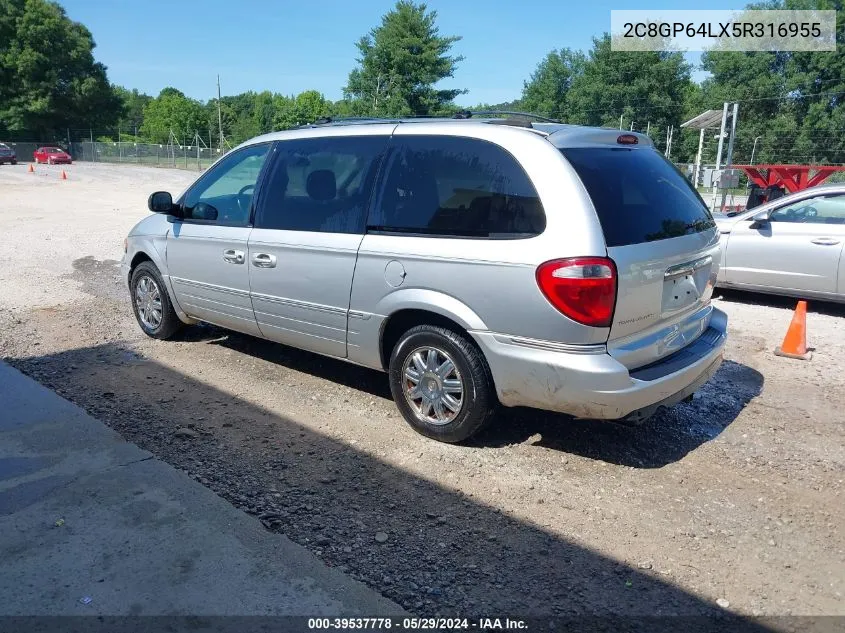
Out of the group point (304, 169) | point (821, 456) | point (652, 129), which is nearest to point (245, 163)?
point (304, 169)

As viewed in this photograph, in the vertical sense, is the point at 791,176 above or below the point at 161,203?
above

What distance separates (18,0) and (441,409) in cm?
8084

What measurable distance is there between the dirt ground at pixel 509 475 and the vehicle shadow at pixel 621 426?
0.02 meters

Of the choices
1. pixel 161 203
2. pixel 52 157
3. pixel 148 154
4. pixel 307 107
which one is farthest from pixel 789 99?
pixel 307 107

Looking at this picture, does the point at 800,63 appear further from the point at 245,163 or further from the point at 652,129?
the point at 245,163

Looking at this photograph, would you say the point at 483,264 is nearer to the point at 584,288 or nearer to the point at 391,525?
the point at 584,288

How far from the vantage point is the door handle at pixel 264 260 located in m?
4.91

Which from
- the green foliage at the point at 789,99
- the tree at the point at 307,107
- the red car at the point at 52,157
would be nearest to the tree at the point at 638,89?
the green foliage at the point at 789,99

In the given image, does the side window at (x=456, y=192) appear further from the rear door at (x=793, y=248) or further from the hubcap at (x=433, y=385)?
the rear door at (x=793, y=248)

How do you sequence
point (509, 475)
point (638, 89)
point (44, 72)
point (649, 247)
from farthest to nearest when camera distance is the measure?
point (44, 72) < point (638, 89) < point (509, 475) < point (649, 247)

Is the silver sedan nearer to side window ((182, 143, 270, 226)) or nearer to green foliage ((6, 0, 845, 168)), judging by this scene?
side window ((182, 143, 270, 226))

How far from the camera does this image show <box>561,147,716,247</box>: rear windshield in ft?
12.2

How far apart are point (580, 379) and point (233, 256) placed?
116 inches

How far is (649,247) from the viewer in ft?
12.3
